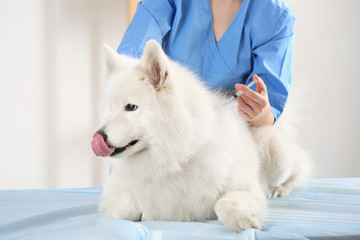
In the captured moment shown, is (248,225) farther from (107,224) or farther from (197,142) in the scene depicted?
(107,224)

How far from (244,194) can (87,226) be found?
1.73 feet

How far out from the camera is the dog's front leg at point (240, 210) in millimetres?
1076

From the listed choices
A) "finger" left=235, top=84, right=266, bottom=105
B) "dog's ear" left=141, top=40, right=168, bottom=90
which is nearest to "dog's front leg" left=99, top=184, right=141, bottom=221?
"dog's ear" left=141, top=40, right=168, bottom=90

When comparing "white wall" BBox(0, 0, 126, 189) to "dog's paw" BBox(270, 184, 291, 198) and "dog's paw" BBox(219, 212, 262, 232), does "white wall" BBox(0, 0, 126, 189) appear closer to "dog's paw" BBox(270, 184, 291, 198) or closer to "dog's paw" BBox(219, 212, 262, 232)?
"dog's paw" BBox(270, 184, 291, 198)

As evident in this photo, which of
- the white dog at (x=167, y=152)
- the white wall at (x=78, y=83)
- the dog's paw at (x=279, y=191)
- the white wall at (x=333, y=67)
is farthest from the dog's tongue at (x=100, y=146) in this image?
the white wall at (x=333, y=67)

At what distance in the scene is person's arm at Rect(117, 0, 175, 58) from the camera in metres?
1.73

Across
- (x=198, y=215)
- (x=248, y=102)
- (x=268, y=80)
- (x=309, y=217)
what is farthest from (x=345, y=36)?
(x=198, y=215)

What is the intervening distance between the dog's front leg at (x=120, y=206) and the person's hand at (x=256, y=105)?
0.58 m

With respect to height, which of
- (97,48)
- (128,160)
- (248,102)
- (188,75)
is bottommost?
(97,48)

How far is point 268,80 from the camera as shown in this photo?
5.54 feet

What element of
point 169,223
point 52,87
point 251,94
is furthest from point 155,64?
point 52,87

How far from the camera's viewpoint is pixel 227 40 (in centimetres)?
176

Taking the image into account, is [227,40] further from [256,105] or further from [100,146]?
[100,146]

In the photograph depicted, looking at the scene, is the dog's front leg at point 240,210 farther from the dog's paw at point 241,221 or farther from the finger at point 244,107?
the finger at point 244,107
